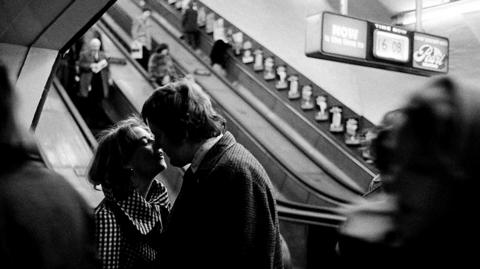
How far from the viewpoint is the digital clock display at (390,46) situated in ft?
23.6

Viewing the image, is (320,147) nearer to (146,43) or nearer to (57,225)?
(146,43)

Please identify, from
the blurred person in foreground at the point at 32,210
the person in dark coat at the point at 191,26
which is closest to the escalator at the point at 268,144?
the person in dark coat at the point at 191,26

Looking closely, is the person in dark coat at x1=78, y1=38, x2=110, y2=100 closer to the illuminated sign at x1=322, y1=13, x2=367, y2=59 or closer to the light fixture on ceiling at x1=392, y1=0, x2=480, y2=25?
the illuminated sign at x1=322, y1=13, x2=367, y2=59

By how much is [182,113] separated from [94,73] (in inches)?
293

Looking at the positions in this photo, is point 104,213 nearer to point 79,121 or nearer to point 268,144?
point 79,121

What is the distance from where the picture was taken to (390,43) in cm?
733

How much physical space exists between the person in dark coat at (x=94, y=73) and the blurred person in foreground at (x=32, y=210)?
8031 mm

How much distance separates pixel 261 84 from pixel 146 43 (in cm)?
273

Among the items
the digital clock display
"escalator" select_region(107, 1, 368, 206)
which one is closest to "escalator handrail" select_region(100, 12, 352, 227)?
"escalator" select_region(107, 1, 368, 206)

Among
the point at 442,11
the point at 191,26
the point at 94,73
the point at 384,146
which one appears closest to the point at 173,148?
the point at 384,146

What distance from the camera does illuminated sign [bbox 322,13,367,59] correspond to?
676 centimetres

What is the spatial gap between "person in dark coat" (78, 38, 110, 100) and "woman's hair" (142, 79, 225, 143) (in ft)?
24.0

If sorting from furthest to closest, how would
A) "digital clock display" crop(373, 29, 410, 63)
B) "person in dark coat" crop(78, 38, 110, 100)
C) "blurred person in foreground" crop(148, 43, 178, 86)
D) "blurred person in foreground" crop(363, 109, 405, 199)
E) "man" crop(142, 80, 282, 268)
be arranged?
1. "blurred person in foreground" crop(148, 43, 178, 86)
2. "person in dark coat" crop(78, 38, 110, 100)
3. "digital clock display" crop(373, 29, 410, 63)
4. "man" crop(142, 80, 282, 268)
5. "blurred person in foreground" crop(363, 109, 405, 199)

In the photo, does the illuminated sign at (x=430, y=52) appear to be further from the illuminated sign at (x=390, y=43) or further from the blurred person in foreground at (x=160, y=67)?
the blurred person in foreground at (x=160, y=67)
